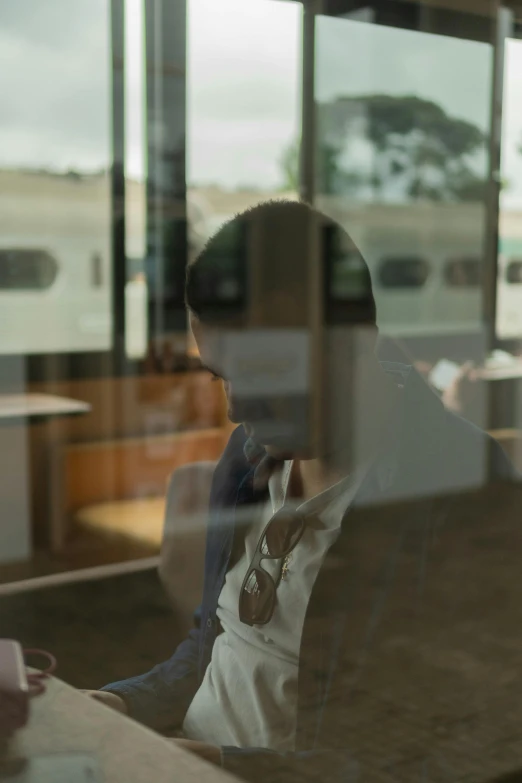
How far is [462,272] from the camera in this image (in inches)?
94.4

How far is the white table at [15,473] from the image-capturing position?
8.54ft

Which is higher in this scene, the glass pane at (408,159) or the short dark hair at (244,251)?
the glass pane at (408,159)

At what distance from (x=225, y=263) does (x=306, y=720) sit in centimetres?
65

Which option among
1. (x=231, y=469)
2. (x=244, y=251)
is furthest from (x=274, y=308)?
(x=231, y=469)

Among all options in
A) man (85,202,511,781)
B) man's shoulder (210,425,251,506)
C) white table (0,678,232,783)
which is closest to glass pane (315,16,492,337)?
man (85,202,511,781)

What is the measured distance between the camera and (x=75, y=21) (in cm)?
249

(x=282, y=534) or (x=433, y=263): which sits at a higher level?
(x=433, y=263)

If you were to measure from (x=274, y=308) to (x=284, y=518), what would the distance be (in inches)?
32.7

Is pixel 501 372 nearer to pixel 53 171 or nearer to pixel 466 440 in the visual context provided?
pixel 466 440

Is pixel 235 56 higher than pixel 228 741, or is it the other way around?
pixel 235 56

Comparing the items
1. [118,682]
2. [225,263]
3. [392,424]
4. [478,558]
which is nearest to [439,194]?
[478,558]

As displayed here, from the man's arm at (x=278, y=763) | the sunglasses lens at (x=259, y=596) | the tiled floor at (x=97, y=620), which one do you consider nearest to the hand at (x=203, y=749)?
the man's arm at (x=278, y=763)

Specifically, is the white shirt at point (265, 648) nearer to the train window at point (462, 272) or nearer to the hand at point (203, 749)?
the hand at point (203, 749)

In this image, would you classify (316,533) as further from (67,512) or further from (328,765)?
(67,512)
